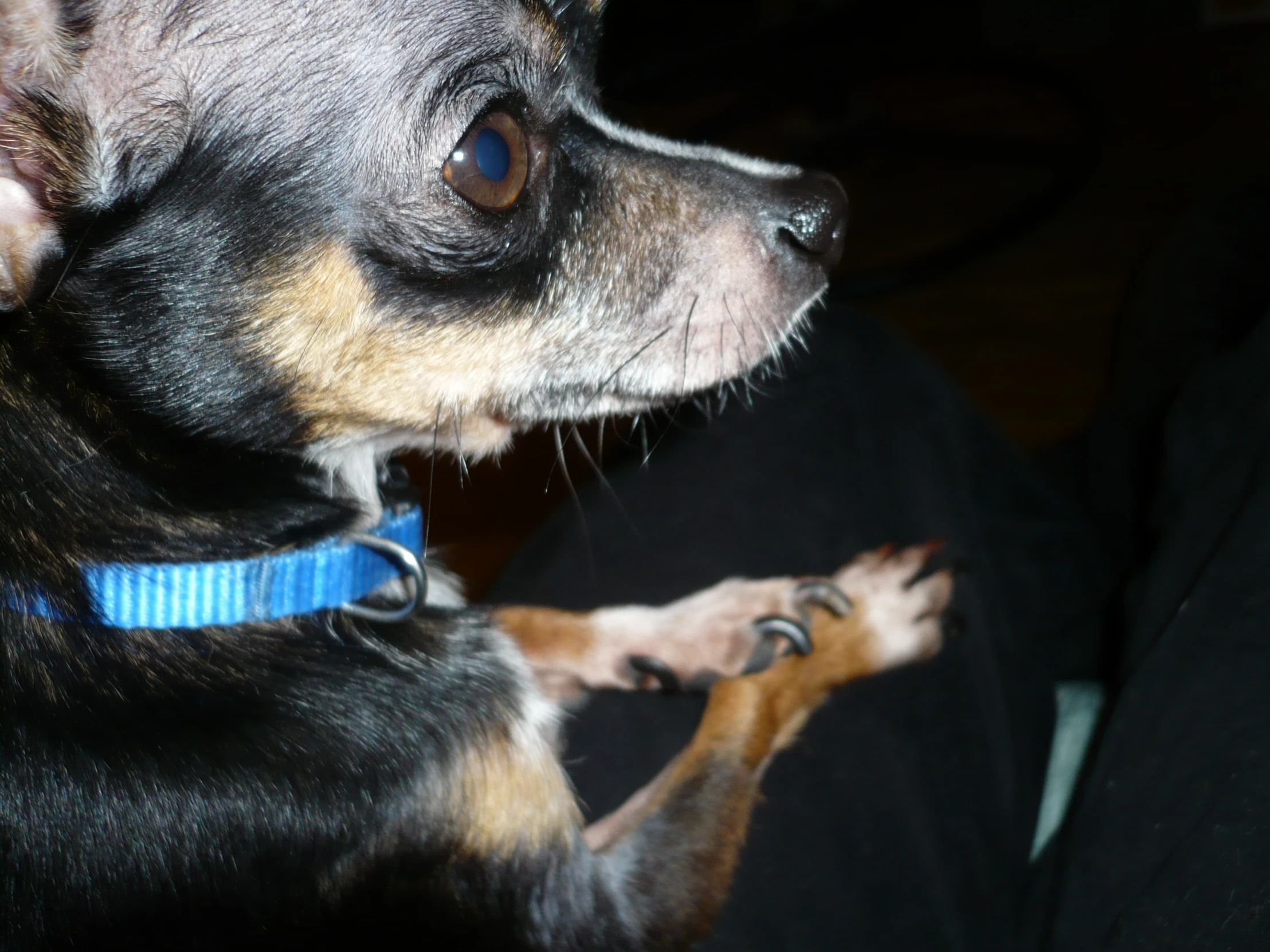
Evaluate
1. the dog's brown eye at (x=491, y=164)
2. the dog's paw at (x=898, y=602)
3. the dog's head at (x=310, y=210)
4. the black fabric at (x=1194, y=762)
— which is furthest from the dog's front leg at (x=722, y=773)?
the dog's brown eye at (x=491, y=164)

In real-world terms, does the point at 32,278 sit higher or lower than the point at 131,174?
lower

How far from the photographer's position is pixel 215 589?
1.28 m

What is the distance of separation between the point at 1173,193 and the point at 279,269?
4.83 meters

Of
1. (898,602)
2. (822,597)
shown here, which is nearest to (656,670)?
(822,597)

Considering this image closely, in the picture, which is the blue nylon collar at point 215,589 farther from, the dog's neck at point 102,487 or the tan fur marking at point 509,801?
the tan fur marking at point 509,801

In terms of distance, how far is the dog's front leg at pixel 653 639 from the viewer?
1.79m

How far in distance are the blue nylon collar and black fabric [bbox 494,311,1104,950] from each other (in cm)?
60

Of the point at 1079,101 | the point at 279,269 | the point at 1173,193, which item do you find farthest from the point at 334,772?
the point at 1079,101

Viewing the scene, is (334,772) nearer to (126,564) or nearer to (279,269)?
(126,564)

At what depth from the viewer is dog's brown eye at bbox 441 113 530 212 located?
1291 millimetres

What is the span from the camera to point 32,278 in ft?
3.93

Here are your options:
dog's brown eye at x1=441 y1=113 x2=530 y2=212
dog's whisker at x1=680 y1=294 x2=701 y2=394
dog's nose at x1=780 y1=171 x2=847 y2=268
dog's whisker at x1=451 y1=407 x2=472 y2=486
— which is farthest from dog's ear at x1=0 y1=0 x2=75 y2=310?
dog's nose at x1=780 y1=171 x2=847 y2=268

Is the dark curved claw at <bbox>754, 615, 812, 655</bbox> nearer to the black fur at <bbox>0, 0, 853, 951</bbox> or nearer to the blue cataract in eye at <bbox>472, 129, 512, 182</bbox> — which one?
the black fur at <bbox>0, 0, 853, 951</bbox>

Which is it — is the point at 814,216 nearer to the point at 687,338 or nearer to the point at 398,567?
the point at 687,338
